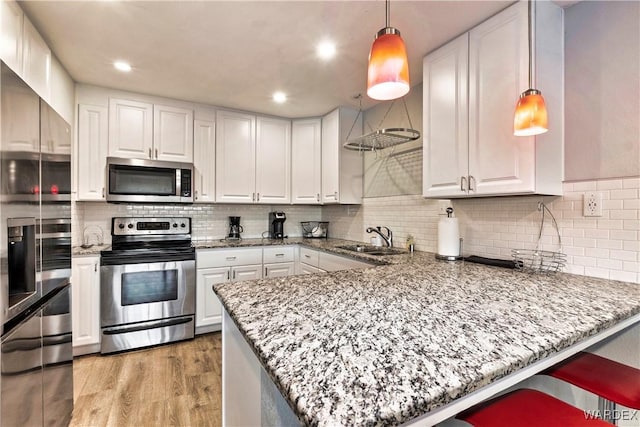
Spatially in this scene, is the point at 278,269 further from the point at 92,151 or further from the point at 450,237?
the point at 92,151

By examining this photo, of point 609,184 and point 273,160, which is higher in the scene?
point 273,160

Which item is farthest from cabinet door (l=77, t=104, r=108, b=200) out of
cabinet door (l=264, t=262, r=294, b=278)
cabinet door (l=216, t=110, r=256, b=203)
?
cabinet door (l=264, t=262, r=294, b=278)

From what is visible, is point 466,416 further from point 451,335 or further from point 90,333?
point 90,333

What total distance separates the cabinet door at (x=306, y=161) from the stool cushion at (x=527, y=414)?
2.75 meters

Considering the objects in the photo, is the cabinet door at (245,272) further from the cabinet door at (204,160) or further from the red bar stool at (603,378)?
the red bar stool at (603,378)

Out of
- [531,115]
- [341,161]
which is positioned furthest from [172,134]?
[531,115]

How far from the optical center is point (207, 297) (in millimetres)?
2912

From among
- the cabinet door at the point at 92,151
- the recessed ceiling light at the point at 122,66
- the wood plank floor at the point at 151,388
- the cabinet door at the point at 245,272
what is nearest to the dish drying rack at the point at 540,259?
the wood plank floor at the point at 151,388

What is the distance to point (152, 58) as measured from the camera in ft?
7.25

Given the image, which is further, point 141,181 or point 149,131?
point 149,131

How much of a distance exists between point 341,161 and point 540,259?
2.04 metres

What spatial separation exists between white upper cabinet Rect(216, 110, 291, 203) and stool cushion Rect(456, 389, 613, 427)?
2899 mm

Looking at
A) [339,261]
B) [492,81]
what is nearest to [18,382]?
[339,261]

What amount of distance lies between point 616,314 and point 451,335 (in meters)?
0.69
